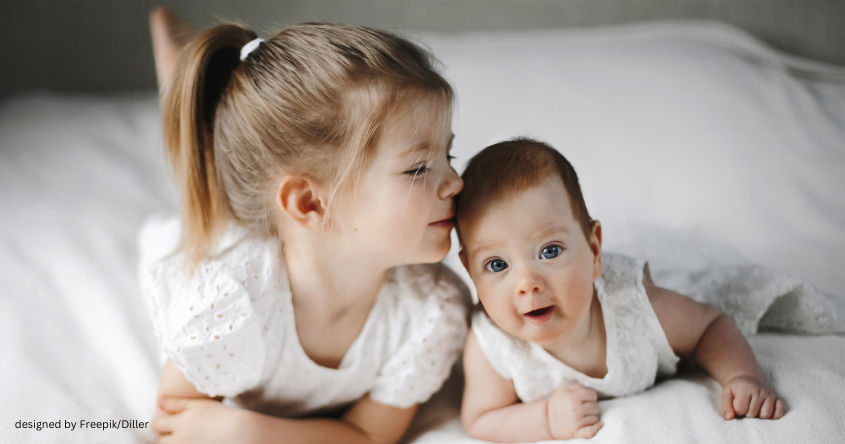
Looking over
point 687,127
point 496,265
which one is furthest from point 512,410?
point 687,127

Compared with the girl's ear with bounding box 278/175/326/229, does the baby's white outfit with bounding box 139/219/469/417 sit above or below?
below

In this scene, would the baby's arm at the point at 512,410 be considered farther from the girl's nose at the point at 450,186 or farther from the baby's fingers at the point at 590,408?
the girl's nose at the point at 450,186

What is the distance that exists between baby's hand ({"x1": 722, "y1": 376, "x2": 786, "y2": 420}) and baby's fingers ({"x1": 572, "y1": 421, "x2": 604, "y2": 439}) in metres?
0.12

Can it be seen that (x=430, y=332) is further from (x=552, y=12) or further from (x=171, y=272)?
(x=552, y=12)

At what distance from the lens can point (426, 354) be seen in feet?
2.50

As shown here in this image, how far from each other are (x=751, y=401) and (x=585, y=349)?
0.56 feet

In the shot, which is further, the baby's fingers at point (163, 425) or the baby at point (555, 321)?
the baby's fingers at point (163, 425)

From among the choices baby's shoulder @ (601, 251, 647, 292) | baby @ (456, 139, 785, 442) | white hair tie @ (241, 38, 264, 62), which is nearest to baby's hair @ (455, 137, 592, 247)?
baby @ (456, 139, 785, 442)

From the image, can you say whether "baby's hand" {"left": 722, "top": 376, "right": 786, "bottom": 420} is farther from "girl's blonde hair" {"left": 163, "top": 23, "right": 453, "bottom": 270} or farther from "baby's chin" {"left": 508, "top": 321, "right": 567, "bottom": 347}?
"girl's blonde hair" {"left": 163, "top": 23, "right": 453, "bottom": 270}

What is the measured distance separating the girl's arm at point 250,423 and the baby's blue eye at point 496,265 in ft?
0.82

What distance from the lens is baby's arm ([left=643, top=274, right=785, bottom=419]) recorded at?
60 cm

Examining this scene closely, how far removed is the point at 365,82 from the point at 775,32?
1120 millimetres

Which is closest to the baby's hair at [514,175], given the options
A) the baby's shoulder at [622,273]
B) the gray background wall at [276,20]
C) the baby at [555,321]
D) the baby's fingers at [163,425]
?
the baby at [555,321]

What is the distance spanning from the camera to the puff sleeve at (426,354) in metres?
0.76
